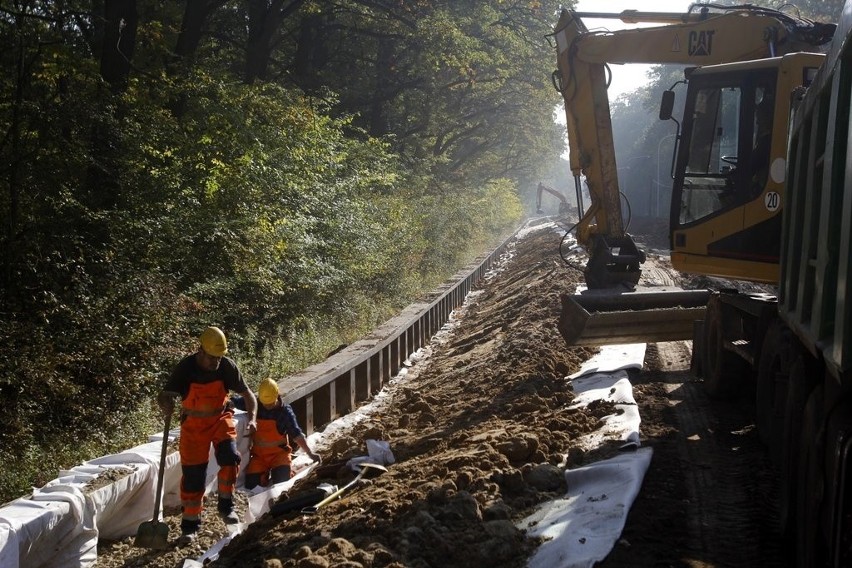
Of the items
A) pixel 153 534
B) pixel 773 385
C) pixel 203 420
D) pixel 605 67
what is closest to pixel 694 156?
pixel 605 67

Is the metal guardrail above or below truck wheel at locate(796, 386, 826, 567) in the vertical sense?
below

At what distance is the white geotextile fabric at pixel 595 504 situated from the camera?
5410mm

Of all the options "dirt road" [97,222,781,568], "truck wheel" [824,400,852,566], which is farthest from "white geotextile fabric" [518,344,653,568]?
"truck wheel" [824,400,852,566]

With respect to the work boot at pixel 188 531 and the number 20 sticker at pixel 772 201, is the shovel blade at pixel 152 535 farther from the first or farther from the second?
the number 20 sticker at pixel 772 201

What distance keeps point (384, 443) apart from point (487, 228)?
53.9 metres

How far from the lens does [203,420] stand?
794cm

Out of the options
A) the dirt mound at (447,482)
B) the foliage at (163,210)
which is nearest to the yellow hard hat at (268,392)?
the dirt mound at (447,482)

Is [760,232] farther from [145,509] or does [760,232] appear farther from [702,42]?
[145,509]

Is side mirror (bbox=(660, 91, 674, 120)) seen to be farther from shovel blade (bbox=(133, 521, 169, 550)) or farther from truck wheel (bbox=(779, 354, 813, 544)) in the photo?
shovel blade (bbox=(133, 521, 169, 550))

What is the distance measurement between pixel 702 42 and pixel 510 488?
7662mm

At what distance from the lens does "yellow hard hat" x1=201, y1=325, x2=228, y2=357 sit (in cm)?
780

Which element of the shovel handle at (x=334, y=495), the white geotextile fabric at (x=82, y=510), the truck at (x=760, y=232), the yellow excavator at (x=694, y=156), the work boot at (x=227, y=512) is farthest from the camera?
the yellow excavator at (x=694, y=156)

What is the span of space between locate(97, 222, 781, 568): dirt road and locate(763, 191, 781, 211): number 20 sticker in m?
2.06

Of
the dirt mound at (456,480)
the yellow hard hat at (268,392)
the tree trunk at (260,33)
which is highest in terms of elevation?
the tree trunk at (260,33)
